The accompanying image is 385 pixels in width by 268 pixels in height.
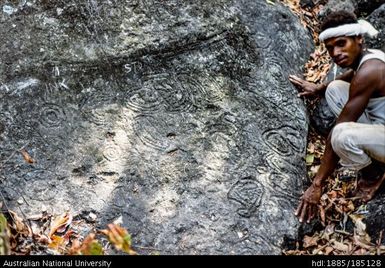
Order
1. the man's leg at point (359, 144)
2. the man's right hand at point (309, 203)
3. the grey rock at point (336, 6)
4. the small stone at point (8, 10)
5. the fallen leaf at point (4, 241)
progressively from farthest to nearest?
the grey rock at point (336, 6) < the small stone at point (8, 10) < the man's right hand at point (309, 203) < the man's leg at point (359, 144) < the fallen leaf at point (4, 241)

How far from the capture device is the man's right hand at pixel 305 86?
4.96m

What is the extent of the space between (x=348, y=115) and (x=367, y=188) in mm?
642

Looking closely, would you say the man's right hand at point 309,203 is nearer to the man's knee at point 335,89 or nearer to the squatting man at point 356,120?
the squatting man at point 356,120

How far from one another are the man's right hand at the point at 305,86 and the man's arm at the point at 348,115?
801 millimetres

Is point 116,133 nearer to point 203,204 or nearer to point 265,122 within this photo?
point 203,204

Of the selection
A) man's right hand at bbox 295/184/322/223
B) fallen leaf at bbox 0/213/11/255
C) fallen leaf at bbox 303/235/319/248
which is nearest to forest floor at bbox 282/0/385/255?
fallen leaf at bbox 303/235/319/248

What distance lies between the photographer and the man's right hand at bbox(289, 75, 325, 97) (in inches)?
195

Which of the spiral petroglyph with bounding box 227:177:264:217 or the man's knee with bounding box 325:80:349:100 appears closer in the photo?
the spiral petroglyph with bounding box 227:177:264:217

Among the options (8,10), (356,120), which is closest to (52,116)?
(8,10)

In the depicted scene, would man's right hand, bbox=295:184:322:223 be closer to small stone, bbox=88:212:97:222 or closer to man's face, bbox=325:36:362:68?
man's face, bbox=325:36:362:68

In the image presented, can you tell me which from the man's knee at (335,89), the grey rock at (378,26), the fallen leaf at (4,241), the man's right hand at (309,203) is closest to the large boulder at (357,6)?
the grey rock at (378,26)

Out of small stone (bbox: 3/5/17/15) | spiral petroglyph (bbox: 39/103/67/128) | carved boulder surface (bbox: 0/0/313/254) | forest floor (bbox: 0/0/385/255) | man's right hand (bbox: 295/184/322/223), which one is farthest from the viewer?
small stone (bbox: 3/5/17/15)

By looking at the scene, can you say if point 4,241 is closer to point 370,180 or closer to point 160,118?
point 160,118

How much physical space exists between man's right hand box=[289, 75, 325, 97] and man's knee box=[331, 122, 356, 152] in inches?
35.4
